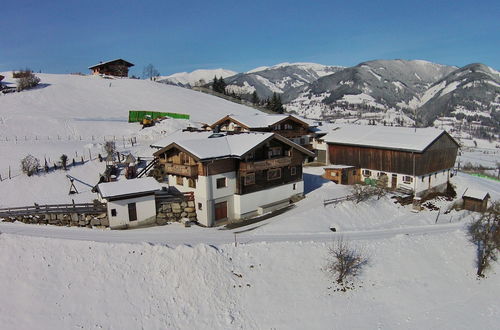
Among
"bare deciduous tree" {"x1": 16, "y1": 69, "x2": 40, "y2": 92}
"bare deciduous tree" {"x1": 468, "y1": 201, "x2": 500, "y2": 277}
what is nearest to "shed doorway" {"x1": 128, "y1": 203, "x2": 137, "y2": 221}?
"bare deciduous tree" {"x1": 468, "y1": 201, "x2": 500, "y2": 277}

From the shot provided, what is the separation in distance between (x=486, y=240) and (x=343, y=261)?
14.4 meters

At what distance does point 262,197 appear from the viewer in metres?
36.9

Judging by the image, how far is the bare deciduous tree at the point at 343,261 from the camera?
85.6 ft

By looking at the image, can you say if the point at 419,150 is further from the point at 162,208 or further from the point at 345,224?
the point at 162,208

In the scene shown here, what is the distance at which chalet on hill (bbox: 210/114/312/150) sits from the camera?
5362 cm

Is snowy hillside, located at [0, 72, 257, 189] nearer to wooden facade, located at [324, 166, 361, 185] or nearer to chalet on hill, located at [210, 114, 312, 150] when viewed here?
chalet on hill, located at [210, 114, 312, 150]

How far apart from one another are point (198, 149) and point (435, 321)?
78.9 feet

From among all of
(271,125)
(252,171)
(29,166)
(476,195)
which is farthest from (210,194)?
(476,195)

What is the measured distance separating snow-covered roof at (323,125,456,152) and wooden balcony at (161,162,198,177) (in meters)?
30.0

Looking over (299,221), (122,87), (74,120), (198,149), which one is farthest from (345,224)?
(122,87)

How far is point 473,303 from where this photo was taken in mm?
26781

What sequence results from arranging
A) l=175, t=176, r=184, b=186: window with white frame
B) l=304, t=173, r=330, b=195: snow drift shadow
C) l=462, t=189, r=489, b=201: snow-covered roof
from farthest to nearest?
1. l=304, t=173, r=330, b=195: snow drift shadow
2. l=462, t=189, r=489, b=201: snow-covered roof
3. l=175, t=176, r=184, b=186: window with white frame

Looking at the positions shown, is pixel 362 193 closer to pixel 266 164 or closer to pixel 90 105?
pixel 266 164

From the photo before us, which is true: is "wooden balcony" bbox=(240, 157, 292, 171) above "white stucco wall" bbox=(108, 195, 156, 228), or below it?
above
